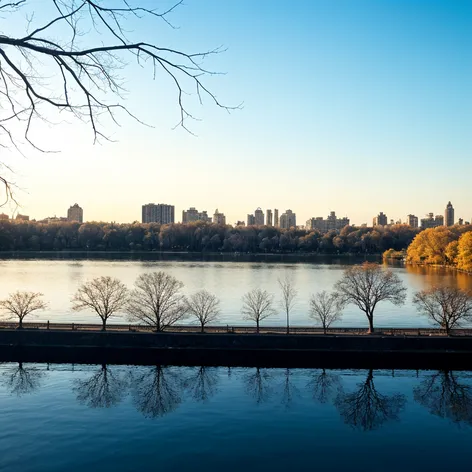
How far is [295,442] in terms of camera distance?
20.1m

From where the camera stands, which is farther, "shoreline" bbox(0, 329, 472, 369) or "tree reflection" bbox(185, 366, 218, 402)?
"shoreline" bbox(0, 329, 472, 369)

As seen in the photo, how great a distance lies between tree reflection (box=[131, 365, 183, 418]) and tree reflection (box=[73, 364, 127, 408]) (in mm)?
831

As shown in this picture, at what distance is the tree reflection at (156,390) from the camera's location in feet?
80.1

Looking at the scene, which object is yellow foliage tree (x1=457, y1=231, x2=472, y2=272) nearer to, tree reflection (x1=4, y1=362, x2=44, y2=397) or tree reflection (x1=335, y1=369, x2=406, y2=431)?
tree reflection (x1=335, y1=369, x2=406, y2=431)

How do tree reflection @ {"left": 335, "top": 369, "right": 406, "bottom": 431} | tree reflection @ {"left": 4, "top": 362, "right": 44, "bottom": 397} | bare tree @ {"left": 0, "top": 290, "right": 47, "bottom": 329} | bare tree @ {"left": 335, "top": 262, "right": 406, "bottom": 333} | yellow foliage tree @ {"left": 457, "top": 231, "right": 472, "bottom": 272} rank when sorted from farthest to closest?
yellow foliage tree @ {"left": 457, "top": 231, "right": 472, "bottom": 272} → bare tree @ {"left": 335, "top": 262, "right": 406, "bottom": 333} → bare tree @ {"left": 0, "top": 290, "right": 47, "bottom": 329} → tree reflection @ {"left": 4, "top": 362, "right": 44, "bottom": 397} → tree reflection @ {"left": 335, "top": 369, "right": 406, "bottom": 431}

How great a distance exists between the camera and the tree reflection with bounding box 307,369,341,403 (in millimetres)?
26312

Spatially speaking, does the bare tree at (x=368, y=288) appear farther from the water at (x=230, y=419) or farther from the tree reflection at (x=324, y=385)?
the water at (x=230, y=419)

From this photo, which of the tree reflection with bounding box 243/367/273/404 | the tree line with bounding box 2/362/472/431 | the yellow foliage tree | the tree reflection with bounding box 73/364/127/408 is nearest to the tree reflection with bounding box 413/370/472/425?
the tree line with bounding box 2/362/472/431

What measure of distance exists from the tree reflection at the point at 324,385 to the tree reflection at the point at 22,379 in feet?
49.3

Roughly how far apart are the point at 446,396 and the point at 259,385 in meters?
9.88

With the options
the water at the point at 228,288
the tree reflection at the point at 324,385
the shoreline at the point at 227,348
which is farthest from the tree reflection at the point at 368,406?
the water at the point at 228,288

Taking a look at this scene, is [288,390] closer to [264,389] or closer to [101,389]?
[264,389]

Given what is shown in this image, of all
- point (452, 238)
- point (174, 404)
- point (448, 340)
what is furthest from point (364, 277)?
point (452, 238)

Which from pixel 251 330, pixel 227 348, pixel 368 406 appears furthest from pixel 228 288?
pixel 368 406
